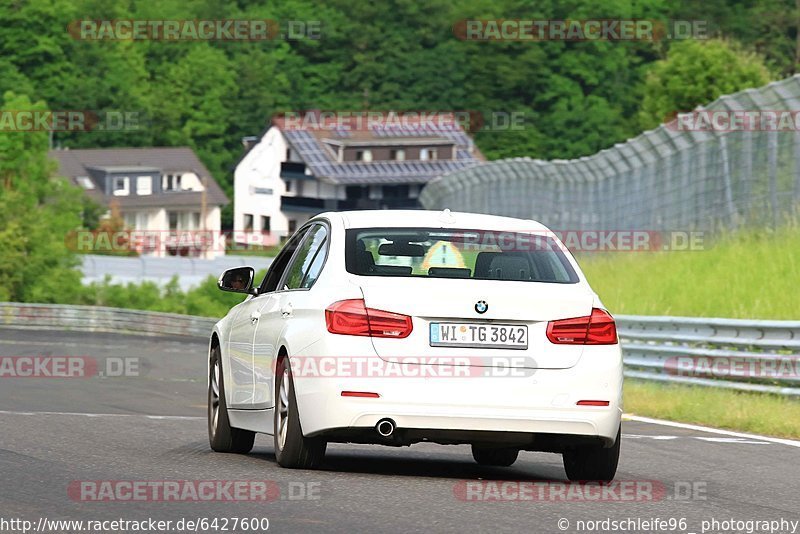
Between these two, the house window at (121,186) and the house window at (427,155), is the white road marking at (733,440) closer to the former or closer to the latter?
the house window at (121,186)

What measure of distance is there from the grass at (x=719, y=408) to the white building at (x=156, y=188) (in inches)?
4407

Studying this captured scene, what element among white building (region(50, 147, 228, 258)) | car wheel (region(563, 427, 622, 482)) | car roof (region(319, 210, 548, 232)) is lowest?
car wheel (region(563, 427, 622, 482))

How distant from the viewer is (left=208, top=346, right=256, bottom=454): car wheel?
12.0 meters

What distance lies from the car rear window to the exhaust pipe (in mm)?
797

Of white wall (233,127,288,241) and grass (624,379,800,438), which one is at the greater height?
white wall (233,127,288,241)

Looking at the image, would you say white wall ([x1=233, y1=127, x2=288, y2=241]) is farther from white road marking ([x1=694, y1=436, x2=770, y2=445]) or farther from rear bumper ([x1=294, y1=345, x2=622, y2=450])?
rear bumper ([x1=294, y1=345, x2=622, y2=450])

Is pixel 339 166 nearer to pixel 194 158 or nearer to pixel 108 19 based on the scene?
pixel 194 158

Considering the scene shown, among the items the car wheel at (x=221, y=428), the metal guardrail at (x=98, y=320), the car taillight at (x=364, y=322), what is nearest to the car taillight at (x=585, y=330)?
the car taillight at (x=364, y=322)

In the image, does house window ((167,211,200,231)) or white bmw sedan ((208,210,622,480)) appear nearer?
white bmw sedan ((208,210,622,480))

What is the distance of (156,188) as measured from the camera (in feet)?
449

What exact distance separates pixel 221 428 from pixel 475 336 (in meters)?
2.73

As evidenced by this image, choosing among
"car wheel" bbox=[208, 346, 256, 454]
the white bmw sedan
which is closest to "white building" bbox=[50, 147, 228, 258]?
"car wheel" bbox=[208, 346, 256, 454]

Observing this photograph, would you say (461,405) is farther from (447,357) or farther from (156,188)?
(156,188)

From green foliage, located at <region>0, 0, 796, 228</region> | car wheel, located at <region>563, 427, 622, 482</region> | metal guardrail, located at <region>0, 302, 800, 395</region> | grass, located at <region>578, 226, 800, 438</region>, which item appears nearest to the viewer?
car wheel, located at <region>563, 427, 622, 482</region>
